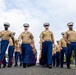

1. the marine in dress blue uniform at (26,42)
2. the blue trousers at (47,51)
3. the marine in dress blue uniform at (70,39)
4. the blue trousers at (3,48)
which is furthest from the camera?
the blue trousers at (3,48)

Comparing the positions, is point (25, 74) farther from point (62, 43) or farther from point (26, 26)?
point (62, 43)

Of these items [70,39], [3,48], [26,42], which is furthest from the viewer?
[3,48]

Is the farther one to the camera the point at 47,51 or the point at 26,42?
the point at 26,42

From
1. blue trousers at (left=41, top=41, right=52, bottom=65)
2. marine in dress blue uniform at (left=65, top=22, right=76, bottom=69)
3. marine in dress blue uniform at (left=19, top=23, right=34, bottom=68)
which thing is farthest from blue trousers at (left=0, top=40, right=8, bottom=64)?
marine in dress blue uniform at (left=65, top=22, right=76, bottom=69)

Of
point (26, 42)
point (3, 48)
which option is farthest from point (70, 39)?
point (3, 48)

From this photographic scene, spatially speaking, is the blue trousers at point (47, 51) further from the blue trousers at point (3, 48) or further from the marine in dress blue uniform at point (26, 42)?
the blue trousers at point (3, 48)

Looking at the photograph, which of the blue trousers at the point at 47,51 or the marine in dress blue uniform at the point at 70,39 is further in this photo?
the marine in dress blue uniform at the point at 70,39

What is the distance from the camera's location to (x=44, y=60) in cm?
1532

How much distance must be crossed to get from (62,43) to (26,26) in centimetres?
425

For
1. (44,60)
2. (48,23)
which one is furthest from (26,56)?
(48,23)

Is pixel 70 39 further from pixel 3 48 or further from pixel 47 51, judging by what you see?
pixel 3 48

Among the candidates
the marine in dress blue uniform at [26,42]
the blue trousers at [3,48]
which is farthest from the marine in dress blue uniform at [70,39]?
the blue trousers at [3,48]

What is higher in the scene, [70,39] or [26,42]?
[70,39]

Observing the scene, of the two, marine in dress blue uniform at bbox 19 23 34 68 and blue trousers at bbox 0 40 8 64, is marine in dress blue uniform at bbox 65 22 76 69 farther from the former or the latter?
blue trousers at bbox 0 40 8 64
